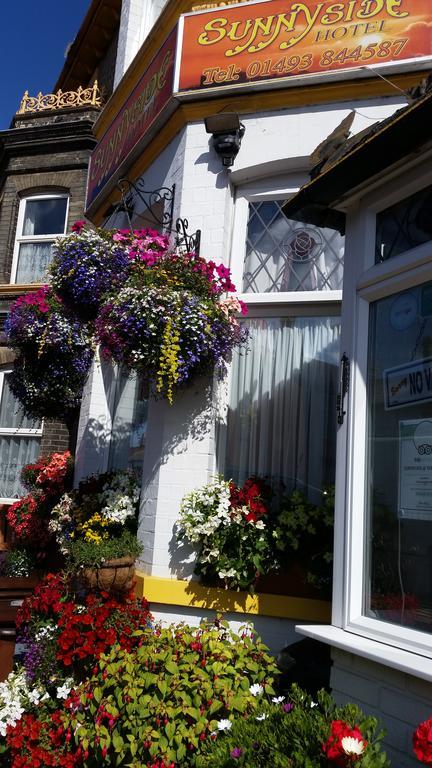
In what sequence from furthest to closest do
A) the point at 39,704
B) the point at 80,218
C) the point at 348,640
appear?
the point at 80,218 < the point at 39,704 < the point at 348,640

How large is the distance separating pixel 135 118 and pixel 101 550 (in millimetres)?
4346

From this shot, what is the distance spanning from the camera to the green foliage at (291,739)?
93.3 inches

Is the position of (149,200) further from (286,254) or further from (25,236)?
(25,236)

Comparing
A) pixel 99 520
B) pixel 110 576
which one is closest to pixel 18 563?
pixel 99 520

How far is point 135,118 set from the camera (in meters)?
6.63

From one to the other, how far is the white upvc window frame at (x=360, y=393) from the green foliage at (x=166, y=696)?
481 mm

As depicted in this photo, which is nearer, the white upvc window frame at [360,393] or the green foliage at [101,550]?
the white upvc window frame at [360,393]

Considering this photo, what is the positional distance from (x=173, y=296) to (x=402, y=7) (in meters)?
2.87

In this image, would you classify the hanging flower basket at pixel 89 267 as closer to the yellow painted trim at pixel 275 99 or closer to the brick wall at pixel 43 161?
the yellow painted trim at pixel 275 99

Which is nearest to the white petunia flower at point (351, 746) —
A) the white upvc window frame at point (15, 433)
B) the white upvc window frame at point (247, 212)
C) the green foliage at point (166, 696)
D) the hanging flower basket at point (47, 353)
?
the green foliage at point (166, 696)

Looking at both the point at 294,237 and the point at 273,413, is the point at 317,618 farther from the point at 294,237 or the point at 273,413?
the point at 294,237

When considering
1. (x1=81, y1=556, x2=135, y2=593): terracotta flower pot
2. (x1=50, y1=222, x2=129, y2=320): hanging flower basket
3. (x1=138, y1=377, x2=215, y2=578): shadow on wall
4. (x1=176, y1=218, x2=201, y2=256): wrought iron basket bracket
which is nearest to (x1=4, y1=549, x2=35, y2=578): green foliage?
(x1=138, y1=377, x2=215, y2=578): shadow on wall

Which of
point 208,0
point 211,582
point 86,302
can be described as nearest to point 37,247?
point 208,0

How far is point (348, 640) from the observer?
118 inches
